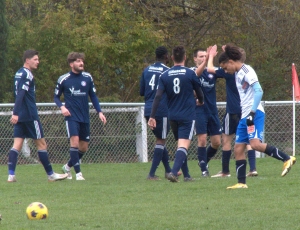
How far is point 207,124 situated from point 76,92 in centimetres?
227

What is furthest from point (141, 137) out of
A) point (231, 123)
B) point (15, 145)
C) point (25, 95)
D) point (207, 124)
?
point (25, 95)

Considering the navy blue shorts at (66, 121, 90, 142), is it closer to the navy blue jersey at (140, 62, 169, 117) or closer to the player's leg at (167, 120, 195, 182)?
the navy blue jersey at (140, 62, 169, 117)

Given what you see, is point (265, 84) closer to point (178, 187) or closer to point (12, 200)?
point (178, 187)

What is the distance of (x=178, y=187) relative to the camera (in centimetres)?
970

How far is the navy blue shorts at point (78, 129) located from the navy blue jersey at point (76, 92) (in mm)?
83

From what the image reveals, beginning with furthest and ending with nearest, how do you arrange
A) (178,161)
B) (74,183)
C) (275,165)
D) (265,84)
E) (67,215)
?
(265,84)
(275,165)
(74,183)
(178,161)
(67,215)

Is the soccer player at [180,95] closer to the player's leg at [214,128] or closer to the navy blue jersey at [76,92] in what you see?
the player's leg at [214,128]

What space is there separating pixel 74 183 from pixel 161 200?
279cm

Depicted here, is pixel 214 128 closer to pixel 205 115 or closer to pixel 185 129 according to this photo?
pixel 205 115

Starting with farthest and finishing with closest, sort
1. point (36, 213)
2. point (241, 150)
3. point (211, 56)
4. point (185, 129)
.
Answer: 1. point (185, 129)
2. point (211, 56)
3. point (241, 150)
4. point (36, 213)

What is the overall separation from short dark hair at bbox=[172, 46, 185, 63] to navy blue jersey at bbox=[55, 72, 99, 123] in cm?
191

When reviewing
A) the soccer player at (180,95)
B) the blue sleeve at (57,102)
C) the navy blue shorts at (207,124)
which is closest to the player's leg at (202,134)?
the navy blue shorts at (207,124)

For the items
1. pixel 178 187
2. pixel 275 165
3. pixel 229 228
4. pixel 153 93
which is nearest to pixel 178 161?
pixel 178 187

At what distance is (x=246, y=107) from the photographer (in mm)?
9000
